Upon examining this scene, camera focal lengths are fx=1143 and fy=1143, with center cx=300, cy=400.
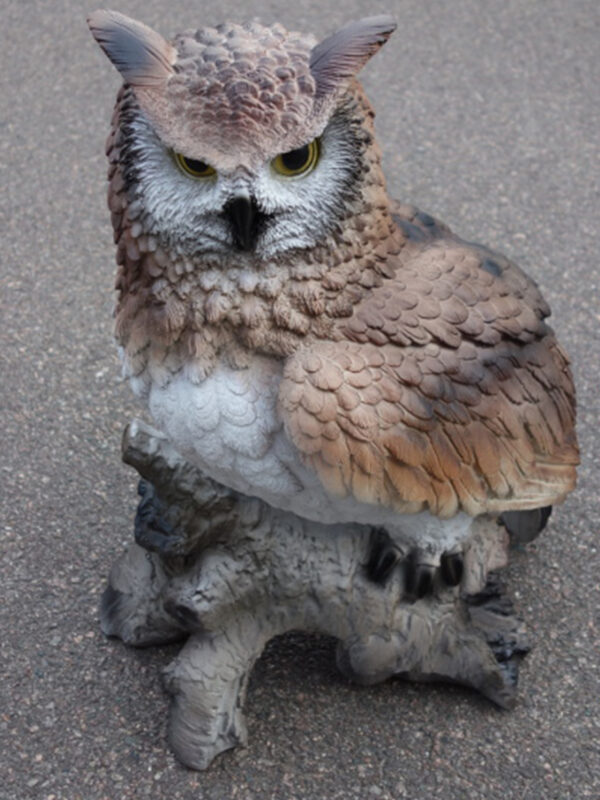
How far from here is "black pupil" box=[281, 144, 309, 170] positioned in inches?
65.6

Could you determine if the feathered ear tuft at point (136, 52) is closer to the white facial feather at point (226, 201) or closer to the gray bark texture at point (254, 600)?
the white facial feather at point (226, 201)

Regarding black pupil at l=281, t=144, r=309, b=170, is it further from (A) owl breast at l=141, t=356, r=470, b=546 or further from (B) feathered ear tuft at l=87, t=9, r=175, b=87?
(A) owl breast at l=141, t=356, r=470, b=546

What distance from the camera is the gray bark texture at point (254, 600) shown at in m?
2.06

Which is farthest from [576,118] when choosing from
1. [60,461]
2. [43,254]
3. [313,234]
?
[313,234]

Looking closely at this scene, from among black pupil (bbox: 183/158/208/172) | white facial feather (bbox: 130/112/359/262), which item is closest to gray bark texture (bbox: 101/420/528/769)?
white facial feather (bbox: 130/112/359/262)

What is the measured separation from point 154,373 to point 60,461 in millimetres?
935

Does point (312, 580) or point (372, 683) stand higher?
point (312, 580)

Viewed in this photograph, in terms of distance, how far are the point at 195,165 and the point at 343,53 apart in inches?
10.8

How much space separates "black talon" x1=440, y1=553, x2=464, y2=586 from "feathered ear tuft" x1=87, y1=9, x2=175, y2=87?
0.99m

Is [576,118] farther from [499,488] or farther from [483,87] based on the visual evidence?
[499,488]

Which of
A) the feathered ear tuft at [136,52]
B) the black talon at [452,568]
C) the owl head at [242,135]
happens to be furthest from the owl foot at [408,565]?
the feathered ear tuft at [136,52]

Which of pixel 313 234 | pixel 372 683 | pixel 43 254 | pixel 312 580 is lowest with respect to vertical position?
pixel 43 254

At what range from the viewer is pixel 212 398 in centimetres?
182

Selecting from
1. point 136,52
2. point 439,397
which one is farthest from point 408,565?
point 136,52
